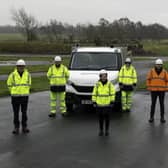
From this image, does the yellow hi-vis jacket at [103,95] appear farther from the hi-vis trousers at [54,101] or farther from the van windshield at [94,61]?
the van windshield at [94,61]

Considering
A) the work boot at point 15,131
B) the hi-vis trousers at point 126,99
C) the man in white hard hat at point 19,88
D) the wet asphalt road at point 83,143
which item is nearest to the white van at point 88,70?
the hi-vis trousers at point 126,99

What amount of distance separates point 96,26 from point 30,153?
224 ft

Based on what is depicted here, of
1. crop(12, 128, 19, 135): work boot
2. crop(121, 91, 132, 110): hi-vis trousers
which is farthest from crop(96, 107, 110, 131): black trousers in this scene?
crop(121, 91, 132, 110): hi-vis trousers

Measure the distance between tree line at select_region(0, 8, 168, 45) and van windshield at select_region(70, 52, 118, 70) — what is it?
170 feet

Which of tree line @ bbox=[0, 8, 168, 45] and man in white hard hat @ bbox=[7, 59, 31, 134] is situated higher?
tree line @ bbox=[0, 8, 168, 45]

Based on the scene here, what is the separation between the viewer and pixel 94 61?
13570mm

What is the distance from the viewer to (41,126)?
1048 cm

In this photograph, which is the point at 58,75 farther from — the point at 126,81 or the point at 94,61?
the point at 126,81

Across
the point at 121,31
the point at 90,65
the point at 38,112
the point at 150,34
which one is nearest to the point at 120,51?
the point at 90,65

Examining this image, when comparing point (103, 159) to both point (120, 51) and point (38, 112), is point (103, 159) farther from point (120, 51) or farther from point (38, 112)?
point (120, 51)

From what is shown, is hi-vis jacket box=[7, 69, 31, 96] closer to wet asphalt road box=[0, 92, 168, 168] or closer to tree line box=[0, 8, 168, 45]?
wet asphalt road box=[0, 92, 168, 168]

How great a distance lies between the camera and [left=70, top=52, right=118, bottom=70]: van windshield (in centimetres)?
1335

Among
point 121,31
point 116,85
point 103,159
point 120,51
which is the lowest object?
point 103,159

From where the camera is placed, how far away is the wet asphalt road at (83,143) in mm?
7129
